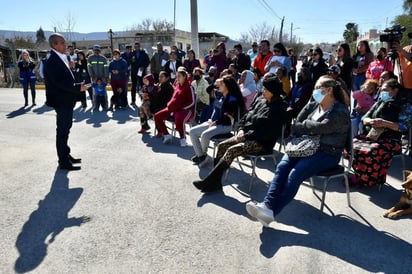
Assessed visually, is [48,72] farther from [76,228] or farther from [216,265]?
[216,265]

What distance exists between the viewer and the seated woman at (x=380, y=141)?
4164 millimetres

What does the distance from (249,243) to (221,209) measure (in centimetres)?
77

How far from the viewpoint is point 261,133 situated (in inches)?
163

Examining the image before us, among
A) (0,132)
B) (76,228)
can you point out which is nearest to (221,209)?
(76,228)

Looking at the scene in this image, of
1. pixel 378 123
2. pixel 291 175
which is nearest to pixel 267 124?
pixel 291 175

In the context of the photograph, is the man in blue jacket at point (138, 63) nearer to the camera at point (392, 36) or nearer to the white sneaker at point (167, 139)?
the white sneaker at point (167, 139)

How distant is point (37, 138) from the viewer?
701 centimetres

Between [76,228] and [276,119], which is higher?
[276,119]

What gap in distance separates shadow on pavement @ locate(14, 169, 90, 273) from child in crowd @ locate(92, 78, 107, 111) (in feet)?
19.0

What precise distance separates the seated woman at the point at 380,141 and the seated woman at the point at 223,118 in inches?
68.1

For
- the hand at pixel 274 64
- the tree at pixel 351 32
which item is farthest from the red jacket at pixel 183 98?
the tree at pixel 351 32

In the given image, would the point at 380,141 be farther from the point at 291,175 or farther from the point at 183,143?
the point at 183,143

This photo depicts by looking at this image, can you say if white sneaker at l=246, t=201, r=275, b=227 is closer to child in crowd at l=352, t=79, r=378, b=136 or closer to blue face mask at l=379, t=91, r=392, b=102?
blue face mask at l=379, t=91, r=392, b=102

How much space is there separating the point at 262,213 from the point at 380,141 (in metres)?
2.04
